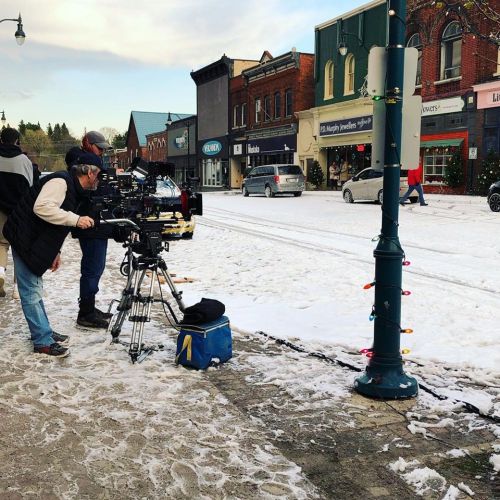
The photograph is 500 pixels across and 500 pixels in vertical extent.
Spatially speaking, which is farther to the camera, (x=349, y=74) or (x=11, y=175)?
(x=349, y=74)

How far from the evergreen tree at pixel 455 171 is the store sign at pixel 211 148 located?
27.1 meters

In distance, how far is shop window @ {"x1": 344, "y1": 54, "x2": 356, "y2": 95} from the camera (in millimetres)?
33594

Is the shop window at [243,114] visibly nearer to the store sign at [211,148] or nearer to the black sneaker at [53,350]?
the store sign at [211,148]

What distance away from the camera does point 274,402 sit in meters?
4.18

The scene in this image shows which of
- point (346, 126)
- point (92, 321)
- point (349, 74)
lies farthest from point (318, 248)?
point (349, 74)

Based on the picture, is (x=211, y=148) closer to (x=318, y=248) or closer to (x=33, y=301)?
(x=318, y=248)

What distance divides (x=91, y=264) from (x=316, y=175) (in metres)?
30.3

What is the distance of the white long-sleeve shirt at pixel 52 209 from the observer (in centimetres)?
475

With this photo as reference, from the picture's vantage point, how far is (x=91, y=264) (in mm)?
5996

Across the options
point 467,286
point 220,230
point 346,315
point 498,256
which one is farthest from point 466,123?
point 346,315

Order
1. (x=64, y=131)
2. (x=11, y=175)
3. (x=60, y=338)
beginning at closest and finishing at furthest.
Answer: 1. (x=60, y=338)
2. (x=11, y=175)
3. (x=64, y=131)

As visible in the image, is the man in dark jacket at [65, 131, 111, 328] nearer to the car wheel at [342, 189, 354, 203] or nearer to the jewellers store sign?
the car wheel at [342, 189, 354, 203]

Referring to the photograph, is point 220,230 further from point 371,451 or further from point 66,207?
point 371,451

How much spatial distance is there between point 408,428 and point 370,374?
62cm
